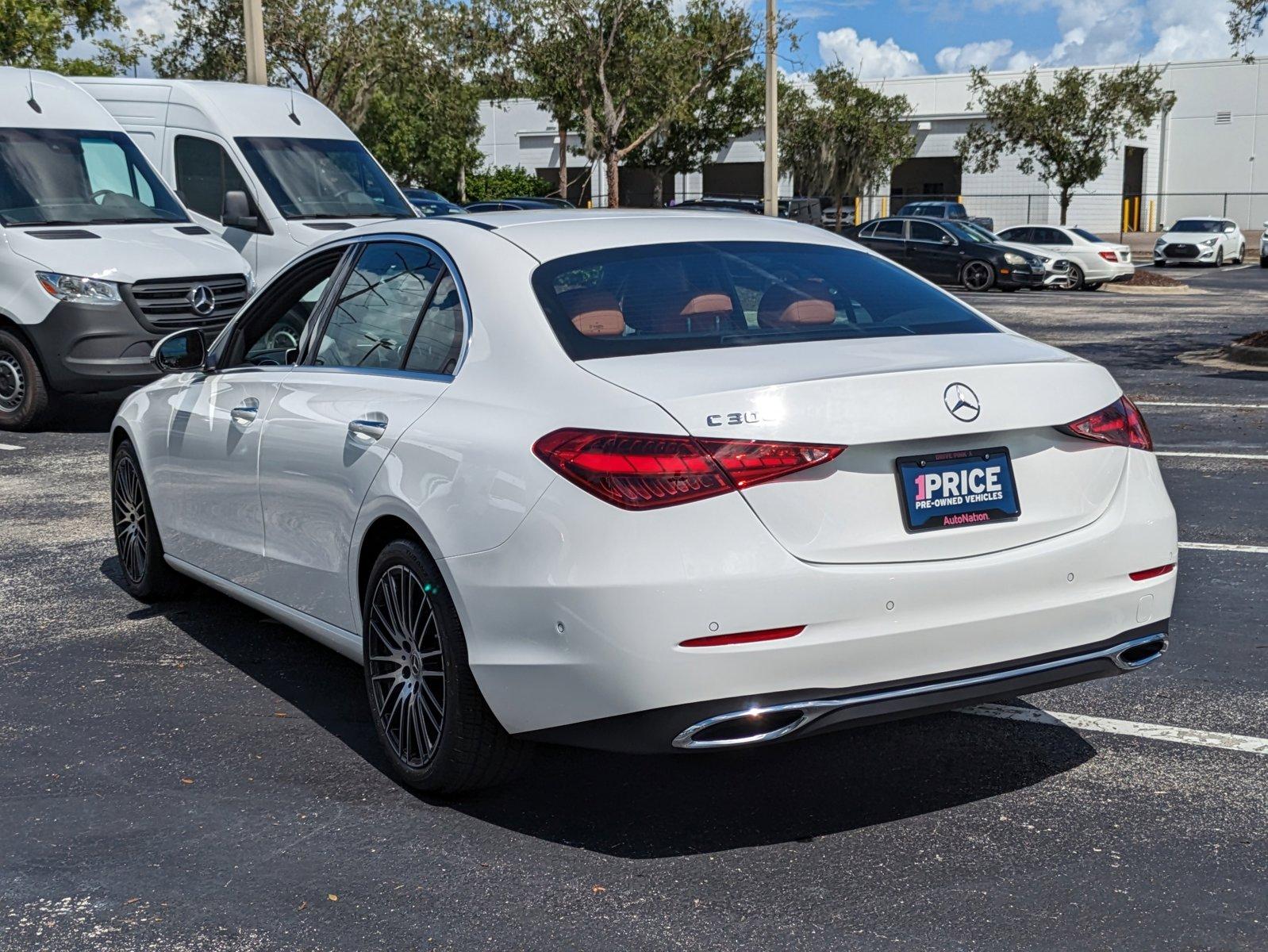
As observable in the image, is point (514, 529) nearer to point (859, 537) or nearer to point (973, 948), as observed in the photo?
point (859, 537)

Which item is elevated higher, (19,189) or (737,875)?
(19,189)

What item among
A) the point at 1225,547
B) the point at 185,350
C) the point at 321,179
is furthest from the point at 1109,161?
the point at 185,350

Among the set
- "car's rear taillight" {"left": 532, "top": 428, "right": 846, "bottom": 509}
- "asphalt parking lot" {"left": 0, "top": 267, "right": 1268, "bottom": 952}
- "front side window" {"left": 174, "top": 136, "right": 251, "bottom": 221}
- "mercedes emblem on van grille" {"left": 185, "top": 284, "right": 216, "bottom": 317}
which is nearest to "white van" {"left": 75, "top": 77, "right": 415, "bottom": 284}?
"front side window" {"left": 174, "top": 136, "right": 251, "bottom": 221}

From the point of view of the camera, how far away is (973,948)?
11.4 ft

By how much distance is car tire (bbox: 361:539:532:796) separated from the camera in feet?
13.7

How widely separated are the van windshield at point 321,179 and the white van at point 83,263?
1.19 meters

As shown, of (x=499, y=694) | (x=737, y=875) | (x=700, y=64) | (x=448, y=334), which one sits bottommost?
(x=737, y=875)

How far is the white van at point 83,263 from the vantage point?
1198 centimetres

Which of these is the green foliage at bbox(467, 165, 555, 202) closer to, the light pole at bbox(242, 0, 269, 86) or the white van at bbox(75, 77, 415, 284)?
the light pole at bbox(242, 0, 269, 86)

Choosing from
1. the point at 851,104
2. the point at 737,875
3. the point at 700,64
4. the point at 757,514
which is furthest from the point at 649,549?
the point at 851,104

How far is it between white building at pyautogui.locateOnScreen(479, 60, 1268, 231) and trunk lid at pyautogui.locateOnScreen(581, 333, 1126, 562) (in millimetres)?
58611

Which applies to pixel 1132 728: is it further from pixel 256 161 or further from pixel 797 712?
pixel 256 161

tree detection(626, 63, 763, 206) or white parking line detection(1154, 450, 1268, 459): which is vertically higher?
tree detection(626, 63, 763, 206)

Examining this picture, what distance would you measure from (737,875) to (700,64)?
1283 inches
